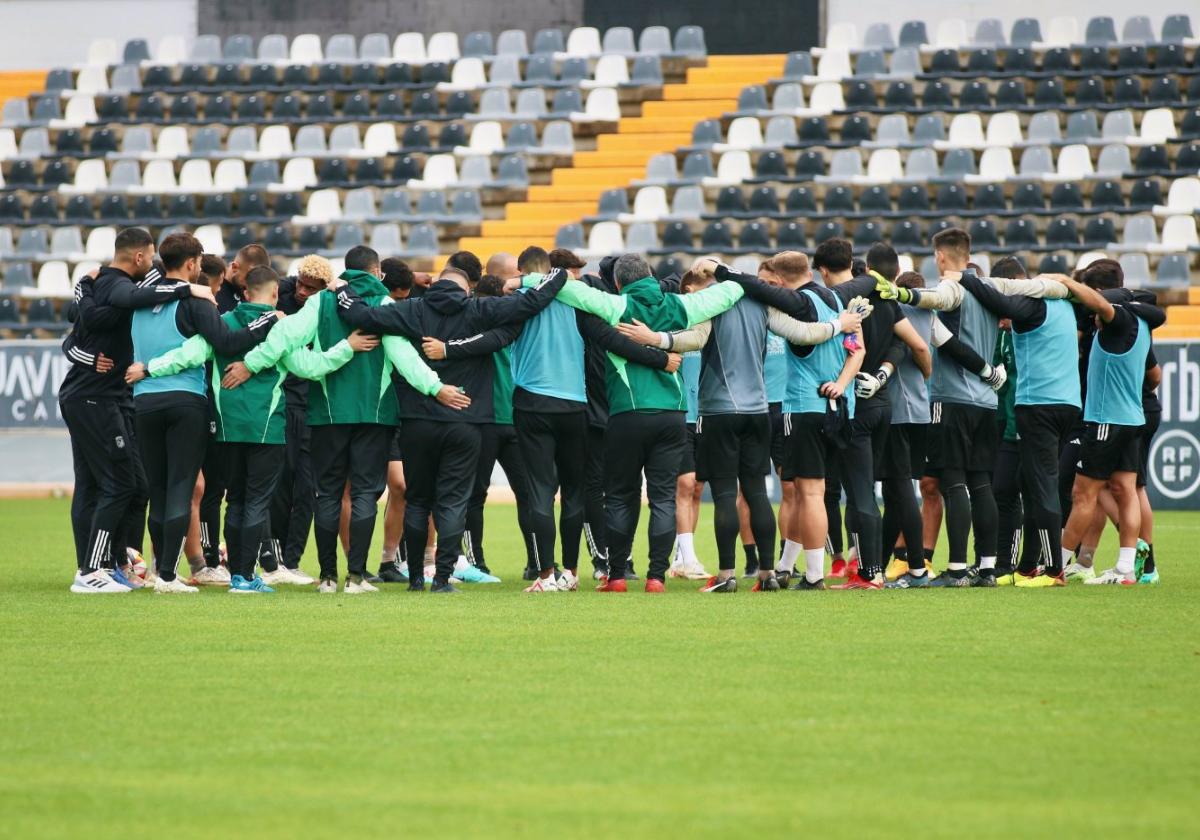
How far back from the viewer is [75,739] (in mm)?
5766

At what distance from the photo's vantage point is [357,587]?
10.7 metres

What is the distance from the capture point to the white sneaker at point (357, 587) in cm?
1058

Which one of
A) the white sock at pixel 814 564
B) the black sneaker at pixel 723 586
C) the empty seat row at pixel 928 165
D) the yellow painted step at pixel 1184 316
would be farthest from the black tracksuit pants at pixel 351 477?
the empty seat row at pixel 928 165

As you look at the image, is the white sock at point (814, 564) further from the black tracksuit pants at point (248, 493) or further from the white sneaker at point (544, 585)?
the black tracksuit pants at point (248, 493)

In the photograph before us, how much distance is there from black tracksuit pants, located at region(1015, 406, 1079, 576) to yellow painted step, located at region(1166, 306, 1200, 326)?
11.3m

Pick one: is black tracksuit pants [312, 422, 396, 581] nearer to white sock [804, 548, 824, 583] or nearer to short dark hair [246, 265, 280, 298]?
short dark hair [246, 265, 280, 298]

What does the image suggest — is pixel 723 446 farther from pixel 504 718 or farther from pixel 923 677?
pixel 504 718

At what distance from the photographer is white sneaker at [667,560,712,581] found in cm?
1219

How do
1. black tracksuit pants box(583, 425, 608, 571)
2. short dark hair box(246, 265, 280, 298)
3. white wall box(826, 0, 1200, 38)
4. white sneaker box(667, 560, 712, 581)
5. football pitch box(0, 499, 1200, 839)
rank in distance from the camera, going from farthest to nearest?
1. white wall box(826, 0, 1200, 38)
2. white sneaker box(667, 560, 712, 581)
3. black tracksuit pants box(583, 425, 608, 571)
4. short dark hair box(246, 265, 280, 298)
5. football pitch box(0, 499, 1200, 839)

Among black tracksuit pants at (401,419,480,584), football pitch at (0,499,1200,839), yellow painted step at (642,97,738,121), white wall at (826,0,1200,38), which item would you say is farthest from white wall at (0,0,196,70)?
football pitch at (0,499,1200,839)

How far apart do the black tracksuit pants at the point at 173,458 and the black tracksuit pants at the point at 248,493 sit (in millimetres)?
383

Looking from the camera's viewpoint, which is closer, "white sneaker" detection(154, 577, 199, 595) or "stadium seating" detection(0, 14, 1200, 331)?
"white sneaker" detection(154, 577, 199, 595)

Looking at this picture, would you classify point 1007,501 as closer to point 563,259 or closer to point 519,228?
point 563,259

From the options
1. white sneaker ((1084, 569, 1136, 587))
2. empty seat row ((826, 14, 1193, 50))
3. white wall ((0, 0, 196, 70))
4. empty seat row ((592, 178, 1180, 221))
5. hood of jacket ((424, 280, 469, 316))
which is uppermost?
white wall ((0, 0, 196, 70))
